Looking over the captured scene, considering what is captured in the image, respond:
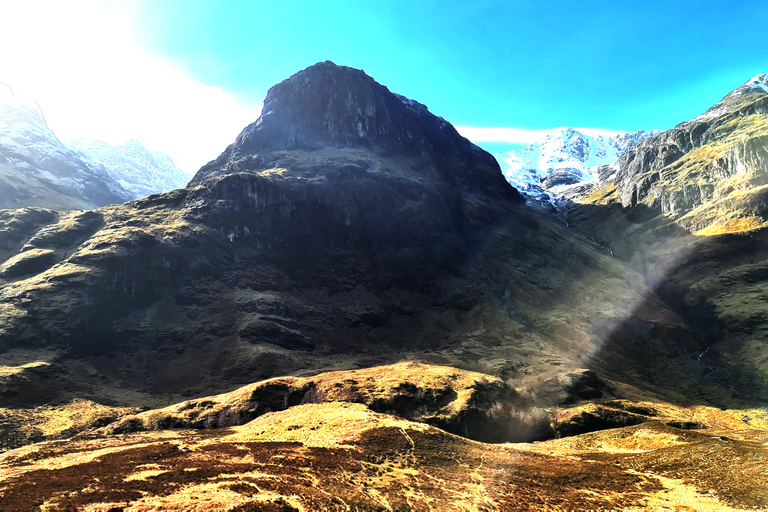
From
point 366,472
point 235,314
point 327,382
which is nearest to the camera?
point 366,472

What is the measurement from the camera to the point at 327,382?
92.1 meters

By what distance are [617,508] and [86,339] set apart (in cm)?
14828

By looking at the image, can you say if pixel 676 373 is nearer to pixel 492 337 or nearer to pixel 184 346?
pixel 492 337

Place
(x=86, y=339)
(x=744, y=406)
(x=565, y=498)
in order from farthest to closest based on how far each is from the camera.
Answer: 1. (x=86, y=339)
2. (x=744, y=406)
3. (x=565, y=498)

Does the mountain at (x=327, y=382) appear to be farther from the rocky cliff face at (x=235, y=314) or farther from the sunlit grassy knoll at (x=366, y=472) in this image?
the rocky cliff face at (x=235, y=314)

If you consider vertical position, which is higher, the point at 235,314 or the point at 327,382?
the point at 235,314

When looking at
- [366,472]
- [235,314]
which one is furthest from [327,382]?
[235,314]

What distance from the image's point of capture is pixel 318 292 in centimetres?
18838

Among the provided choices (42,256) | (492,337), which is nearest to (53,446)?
(42,256)

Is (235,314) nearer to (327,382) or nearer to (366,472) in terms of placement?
(327,382)

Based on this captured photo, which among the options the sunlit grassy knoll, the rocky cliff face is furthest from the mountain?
the rocky cliff face

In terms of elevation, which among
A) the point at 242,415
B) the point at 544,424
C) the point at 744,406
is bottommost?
the point at 744,406

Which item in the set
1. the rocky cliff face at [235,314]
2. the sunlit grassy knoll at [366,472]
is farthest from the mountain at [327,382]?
the rocky cliff face at [235,314]

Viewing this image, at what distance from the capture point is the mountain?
3966cm
